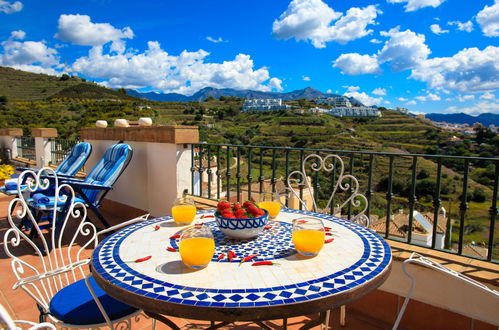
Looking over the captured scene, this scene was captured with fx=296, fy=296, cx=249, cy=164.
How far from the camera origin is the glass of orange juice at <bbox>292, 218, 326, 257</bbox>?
109 centimetres

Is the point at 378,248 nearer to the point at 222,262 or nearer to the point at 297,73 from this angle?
the point at 222,262

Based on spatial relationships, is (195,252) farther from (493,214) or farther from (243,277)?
(493,214)

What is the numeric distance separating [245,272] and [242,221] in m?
0.27

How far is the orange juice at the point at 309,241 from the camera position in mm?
1094

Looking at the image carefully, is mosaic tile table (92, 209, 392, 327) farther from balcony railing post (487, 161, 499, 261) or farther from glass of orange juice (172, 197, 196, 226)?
balcony railing post (487, 161, 499, 261)

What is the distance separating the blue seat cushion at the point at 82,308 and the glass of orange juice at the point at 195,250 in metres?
0.54

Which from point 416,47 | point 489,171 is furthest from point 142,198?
point 416,47

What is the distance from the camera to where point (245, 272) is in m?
0.97

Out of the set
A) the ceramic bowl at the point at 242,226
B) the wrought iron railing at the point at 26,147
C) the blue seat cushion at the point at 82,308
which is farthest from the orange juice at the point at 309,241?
the wrought iron railing at the point at 26,147

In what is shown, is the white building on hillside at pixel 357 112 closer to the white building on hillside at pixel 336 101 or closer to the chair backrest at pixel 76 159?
the white building on hillside at pixel 336 101

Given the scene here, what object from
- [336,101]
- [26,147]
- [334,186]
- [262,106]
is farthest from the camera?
[336,101]

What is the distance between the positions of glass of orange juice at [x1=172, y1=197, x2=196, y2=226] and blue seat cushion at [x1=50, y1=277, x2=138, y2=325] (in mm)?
438

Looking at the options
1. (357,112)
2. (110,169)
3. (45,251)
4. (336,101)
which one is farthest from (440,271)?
(336,101)

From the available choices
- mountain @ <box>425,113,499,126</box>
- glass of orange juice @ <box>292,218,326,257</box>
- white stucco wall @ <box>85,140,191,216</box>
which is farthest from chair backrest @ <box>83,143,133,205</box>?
mountain @ <box>425,113,499,126</box>
